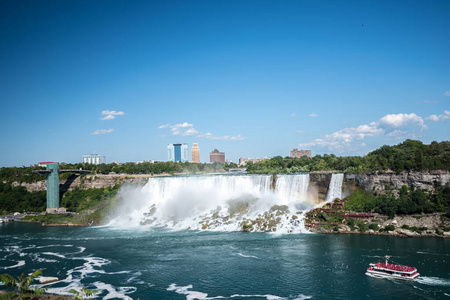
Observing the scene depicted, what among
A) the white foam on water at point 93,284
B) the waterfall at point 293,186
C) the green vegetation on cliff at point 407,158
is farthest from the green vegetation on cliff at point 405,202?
the white foam on water at point 93,284

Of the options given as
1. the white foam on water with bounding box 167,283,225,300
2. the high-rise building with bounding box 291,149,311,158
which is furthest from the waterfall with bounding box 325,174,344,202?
the high-rise building with bounding box 291,149,311,158

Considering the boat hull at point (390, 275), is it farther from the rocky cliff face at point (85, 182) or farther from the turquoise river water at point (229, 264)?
the rocky cliff face at point (85, 182)

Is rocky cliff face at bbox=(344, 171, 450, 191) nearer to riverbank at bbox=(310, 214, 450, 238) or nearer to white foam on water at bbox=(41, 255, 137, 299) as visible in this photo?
riverbank at bbox=(310, 214, 450, 238)

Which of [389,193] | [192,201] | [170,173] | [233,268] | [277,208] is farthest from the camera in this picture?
[170,173]

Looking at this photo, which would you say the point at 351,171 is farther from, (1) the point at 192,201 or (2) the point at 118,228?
(2) the point at 118,228

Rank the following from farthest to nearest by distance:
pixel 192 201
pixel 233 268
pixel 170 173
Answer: pixel 170 173 < pixel 192 201 < pixel 233 268

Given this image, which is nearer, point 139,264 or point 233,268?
point 233,268

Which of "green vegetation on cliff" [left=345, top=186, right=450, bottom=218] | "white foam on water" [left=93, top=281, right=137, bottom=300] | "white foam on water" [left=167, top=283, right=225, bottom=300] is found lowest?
"white foam on water" [left=93, top=281, right=137, bottom=300]

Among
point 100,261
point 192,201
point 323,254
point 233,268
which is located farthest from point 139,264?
point 192,201
